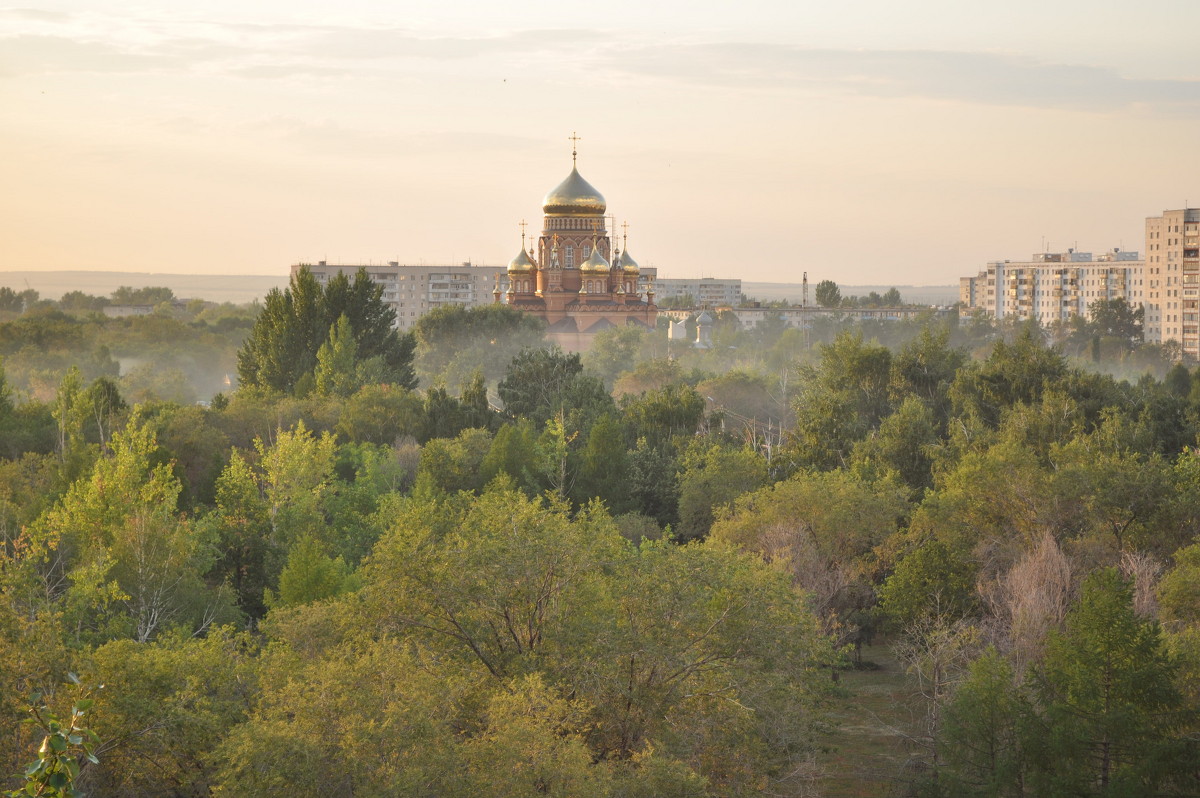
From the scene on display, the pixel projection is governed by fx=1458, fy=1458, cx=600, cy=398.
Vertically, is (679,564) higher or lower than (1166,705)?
→ higher

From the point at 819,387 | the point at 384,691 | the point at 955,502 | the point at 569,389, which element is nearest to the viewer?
the point at 384,691

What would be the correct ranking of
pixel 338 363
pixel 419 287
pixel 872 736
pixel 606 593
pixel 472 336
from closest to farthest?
pixel 606 593, pixel 872 736, pixel 338 363, pixel 472 336, pixel 419 287

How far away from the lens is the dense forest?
15.2 m

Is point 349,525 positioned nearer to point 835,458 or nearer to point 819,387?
point 835,458

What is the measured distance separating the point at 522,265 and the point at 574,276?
11.6 feet

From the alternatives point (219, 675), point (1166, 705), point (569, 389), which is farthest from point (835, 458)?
point (219, 675)

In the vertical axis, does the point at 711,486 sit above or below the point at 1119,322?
below

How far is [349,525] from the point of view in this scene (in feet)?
99.2

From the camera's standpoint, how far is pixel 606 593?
1781 cm

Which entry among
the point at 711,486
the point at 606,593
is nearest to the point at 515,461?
the point at 711,486

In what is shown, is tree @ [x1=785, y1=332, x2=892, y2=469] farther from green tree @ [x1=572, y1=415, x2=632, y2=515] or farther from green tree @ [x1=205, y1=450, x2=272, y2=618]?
green tree @ [x1=205, y1=450, x2=272, y2=618]

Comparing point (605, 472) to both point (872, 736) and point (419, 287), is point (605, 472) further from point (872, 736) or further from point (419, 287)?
point (419, 287)

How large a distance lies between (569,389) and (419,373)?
115 ft

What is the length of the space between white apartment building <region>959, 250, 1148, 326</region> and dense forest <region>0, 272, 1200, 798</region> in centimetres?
6868
